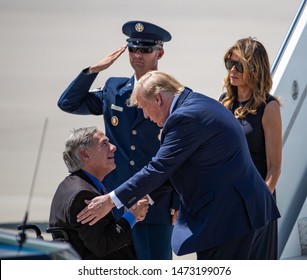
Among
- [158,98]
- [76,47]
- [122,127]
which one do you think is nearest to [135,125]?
[122,127]

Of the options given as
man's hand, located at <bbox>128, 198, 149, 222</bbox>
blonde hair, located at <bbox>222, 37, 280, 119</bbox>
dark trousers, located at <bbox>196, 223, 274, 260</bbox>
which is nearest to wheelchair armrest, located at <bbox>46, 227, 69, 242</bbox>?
man's hand, located at <bbox>128, 198, 149, 222</bbox>

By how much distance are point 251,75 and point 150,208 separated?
93 centimetres

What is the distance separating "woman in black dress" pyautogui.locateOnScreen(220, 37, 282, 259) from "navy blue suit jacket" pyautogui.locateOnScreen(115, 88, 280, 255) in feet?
2.23

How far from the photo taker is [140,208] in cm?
534

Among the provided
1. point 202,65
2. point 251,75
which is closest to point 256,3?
point 202,65

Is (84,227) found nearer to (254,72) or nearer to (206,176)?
(206,176)

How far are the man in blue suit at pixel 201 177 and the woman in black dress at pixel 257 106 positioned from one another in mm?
649

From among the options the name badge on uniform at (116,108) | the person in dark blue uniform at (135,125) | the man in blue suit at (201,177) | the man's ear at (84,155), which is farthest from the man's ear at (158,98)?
the name badge on uniform at (116,108)

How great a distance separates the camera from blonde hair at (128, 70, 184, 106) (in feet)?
16.2

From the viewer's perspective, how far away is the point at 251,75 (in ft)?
18.9

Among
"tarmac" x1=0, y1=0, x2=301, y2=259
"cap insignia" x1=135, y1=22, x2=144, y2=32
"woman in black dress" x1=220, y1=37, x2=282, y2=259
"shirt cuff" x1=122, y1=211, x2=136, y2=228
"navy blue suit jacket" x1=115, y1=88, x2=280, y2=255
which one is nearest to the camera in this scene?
"navy blue suit jacket" x1=115, y1=88, x2=280, y2=255

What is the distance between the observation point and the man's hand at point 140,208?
209 inches

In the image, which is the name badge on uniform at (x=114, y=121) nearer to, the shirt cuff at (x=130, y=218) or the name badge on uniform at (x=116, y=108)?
the name badge on uniform at (x=116, y=108)

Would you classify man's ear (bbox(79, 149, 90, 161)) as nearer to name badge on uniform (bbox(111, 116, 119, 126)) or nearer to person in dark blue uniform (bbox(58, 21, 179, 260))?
person in dark blue uniform (bbox(58, 21, 179, 260))
